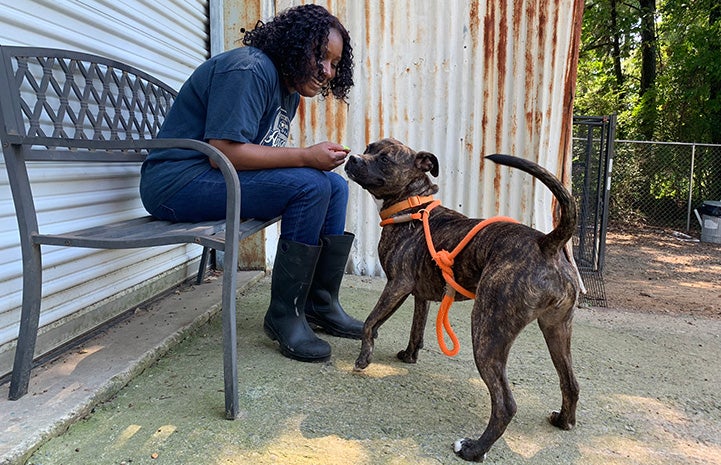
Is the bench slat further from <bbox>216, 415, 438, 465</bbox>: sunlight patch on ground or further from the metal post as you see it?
the metal post

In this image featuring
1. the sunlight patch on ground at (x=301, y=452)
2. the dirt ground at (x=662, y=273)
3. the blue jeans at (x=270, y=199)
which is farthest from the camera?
the dirt ground at (x=662, y=273)

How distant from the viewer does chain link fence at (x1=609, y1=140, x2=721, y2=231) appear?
34.5ft

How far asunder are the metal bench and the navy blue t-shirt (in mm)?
164

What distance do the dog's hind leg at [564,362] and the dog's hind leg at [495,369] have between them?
0.73 feet

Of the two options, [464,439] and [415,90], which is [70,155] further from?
[415,90]

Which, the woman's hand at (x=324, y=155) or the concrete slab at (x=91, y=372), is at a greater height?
the woman's hand at (x=324, y=155)

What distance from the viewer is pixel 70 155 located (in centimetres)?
209

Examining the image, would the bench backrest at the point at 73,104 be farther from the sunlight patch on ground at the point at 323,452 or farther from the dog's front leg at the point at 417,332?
the dog's front leg at the point at 417,332

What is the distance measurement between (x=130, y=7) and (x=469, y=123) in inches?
103

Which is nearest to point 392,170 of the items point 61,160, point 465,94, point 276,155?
point 276,155

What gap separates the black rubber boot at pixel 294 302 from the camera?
253 cm

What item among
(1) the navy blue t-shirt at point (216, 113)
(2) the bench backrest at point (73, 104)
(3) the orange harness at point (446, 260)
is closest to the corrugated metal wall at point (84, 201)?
(2) the bench backrest at point (73, 104)

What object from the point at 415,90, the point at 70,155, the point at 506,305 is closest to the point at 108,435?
the point at 70,155

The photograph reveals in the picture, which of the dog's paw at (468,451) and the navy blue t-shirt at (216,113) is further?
the navy blue t-shirt at (216,113)
